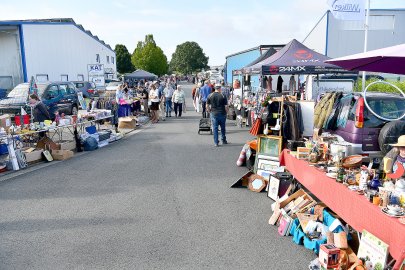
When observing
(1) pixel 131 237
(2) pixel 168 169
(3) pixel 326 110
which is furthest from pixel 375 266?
(2) pixel 168 169

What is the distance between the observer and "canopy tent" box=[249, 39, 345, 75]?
1103cm

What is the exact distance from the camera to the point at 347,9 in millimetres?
10656

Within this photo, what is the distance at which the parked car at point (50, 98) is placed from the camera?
48.2ft

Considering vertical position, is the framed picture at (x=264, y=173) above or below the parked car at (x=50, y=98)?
below

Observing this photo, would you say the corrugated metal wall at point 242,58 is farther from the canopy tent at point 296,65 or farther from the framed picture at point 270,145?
the framed picture at point 270,145

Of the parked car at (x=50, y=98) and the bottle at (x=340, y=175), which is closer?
the bottle at (x=340, y=175)

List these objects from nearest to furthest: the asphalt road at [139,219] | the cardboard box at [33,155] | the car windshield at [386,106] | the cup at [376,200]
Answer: the cup at [376,200] → the asphalt road at [139,219] → the car windshield at [386,106] → the cardboard box at [33,155]

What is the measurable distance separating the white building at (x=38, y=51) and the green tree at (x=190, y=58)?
90487 mm

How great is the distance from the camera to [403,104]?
6.33 metres

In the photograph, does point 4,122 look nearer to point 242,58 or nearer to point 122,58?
point 242,58

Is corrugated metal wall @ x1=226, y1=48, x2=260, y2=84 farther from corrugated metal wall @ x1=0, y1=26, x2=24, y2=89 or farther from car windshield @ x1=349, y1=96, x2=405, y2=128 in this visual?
corrugated metal wall @ x1=0, y1=26, x2=24, y2=89

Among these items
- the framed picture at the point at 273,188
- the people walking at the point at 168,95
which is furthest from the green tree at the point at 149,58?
the framed picture at the point at 273,188

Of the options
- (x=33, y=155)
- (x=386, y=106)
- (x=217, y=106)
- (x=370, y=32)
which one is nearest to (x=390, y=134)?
(x=386, y=106)

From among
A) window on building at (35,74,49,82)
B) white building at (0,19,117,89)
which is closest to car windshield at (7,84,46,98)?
white building at (0,19,117,89)
